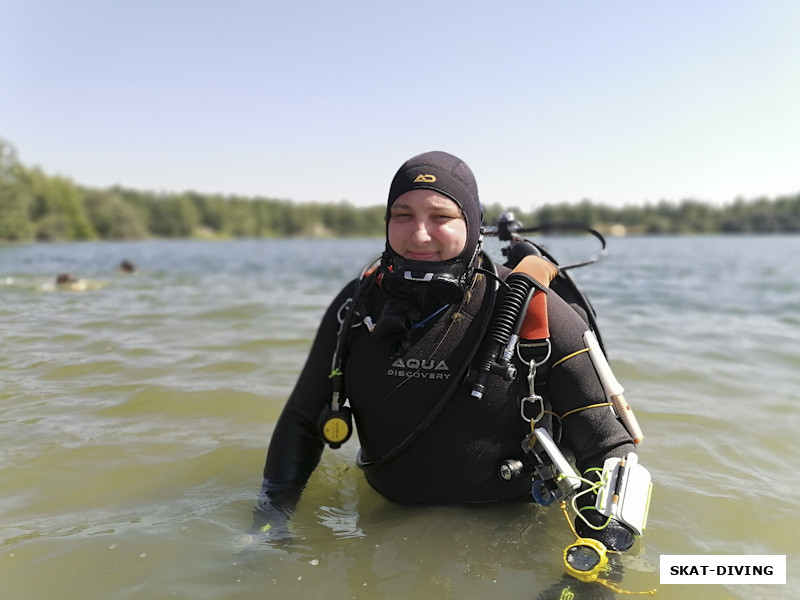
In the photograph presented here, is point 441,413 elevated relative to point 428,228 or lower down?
lower down

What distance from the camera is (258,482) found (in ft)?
11.6

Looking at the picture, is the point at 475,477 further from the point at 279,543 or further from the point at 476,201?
the point at 476,201

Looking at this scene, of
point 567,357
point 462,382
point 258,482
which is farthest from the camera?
point 258,482

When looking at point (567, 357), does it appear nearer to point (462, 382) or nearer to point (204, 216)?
point (462, 382)

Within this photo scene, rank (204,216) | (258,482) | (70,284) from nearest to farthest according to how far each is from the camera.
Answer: (258,482), (70,284), (204,216)

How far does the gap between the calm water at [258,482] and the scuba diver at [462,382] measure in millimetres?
262

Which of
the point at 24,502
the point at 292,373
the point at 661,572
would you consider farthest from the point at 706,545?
the point at 292,373

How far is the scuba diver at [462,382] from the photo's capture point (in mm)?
2213

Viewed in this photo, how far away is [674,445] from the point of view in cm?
433

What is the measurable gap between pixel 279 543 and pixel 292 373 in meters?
3.63

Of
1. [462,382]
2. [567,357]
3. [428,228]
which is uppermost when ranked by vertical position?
[428,228]

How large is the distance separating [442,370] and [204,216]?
114 meters

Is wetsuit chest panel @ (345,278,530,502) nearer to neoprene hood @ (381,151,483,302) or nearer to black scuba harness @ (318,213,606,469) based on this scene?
black scuba harness @ (318,213,606,469)

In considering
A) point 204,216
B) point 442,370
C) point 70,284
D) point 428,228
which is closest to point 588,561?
point 442,370
